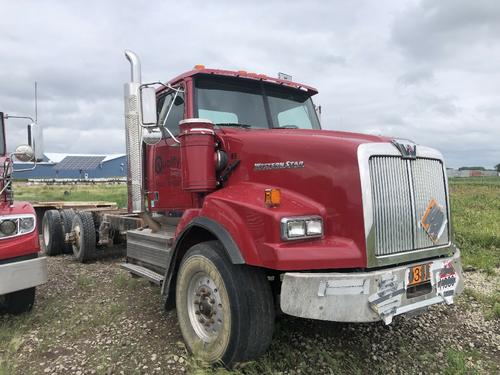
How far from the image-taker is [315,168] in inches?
132

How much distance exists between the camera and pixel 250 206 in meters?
3.26

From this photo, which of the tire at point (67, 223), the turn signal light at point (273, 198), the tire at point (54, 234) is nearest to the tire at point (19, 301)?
the turn signal light at point (273, 198)

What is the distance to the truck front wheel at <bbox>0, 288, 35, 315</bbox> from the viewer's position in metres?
4.75

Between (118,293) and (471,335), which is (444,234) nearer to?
(471,335)

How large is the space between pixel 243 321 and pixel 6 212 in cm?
286

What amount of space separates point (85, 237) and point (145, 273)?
304cm

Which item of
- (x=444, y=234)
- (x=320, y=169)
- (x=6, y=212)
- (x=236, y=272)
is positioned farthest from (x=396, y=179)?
(x=6, y=212)

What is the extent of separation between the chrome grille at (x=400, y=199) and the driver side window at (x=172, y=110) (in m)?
2.26

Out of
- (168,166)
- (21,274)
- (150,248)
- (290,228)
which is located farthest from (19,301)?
(290,228)

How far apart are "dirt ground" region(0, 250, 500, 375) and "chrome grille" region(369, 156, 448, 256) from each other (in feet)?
3.70

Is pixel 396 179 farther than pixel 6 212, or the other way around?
pixel 6 212

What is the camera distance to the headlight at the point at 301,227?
305cm

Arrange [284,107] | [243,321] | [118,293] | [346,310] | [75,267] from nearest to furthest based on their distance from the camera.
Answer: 1. [346,310]
2. [243,321]
3. [284,107]
4. [118,293]
5. [75,267]

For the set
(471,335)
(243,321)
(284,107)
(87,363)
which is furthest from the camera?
(284,107)
